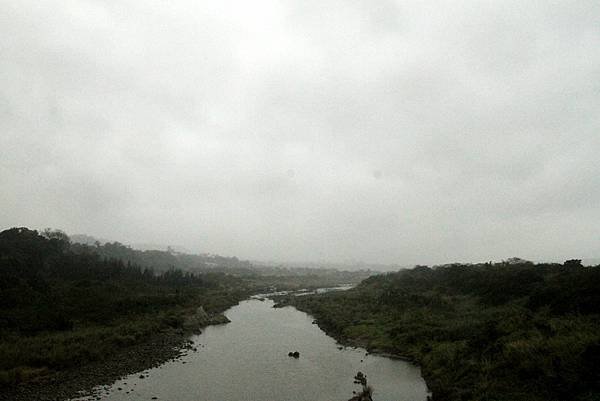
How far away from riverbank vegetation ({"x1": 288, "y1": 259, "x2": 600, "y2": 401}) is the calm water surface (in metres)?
2.72

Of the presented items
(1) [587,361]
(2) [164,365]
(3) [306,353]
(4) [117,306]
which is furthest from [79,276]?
(1) [587,361]

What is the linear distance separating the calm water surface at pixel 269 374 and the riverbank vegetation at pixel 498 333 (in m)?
2.72

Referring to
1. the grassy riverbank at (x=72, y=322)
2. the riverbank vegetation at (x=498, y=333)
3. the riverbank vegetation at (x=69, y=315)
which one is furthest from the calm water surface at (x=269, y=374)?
the riverbank vegetation at (x=69, y=315)

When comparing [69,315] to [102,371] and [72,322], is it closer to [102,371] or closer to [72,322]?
[72,322]

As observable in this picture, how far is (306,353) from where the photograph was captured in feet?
121

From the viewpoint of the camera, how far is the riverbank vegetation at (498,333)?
63.3 ft

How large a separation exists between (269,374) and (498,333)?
18.2m

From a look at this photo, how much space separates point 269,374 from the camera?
30.0 meters

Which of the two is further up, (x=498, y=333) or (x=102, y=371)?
(x=498, y=333)

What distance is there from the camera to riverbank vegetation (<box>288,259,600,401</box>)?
63.3 feet

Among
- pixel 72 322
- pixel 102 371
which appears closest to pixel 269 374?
pixel 102 371

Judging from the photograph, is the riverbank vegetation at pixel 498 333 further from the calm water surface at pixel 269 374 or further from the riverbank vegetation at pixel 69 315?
the riverbank vegetation at pixel 69 315

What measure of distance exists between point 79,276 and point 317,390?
61105 mm

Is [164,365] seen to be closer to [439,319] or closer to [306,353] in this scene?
[306,353]
